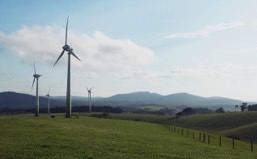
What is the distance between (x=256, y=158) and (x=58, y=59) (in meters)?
95.5

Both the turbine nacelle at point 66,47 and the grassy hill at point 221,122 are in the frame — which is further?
the grassy hill at point 221,122

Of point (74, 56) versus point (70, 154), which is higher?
point (74, 56)

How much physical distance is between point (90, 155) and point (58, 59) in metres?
99.1

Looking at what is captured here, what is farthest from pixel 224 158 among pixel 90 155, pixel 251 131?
pixel 251 131

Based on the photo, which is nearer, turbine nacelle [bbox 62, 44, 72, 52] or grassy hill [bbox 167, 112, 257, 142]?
turbine nacelle [bbox 62, 44, 72, 52]

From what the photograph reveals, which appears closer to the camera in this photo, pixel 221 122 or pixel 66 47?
pixel 66 47

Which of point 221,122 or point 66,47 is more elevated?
point 66,47

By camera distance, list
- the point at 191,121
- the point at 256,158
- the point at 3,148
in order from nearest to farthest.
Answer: the point at 3,148, the point at 256,158, the point at 191,121

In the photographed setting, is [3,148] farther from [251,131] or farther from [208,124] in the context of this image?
[208,124]

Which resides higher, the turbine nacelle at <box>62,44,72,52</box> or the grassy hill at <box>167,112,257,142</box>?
the turbine nacelle at <box>62,44,72,52</box>

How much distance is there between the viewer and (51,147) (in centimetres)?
3591

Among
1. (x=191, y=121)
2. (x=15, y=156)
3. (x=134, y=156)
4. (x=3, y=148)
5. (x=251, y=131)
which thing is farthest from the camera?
(x=191, y=121)

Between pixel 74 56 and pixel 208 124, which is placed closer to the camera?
pixel 74 56

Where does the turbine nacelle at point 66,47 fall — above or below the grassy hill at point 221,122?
above
